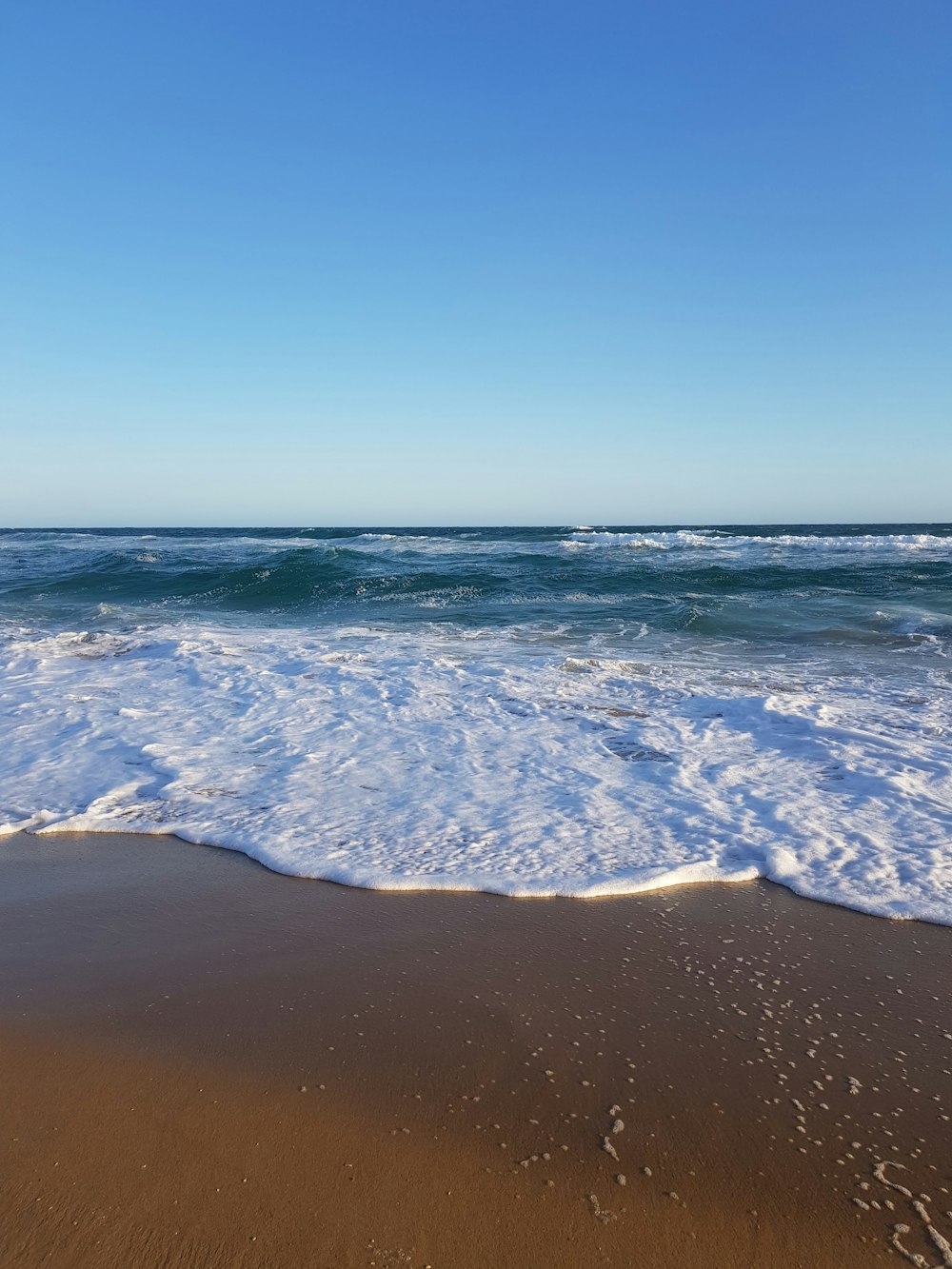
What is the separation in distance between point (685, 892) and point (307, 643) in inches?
292

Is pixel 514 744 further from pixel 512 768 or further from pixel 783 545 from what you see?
pixel 783 545

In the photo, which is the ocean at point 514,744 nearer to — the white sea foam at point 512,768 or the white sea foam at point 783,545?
the white sea foam at point 512,768

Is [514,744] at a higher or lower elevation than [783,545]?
lower

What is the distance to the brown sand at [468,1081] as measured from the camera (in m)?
1.66

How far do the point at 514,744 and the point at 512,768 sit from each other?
51 cm

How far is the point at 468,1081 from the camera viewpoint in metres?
2.13

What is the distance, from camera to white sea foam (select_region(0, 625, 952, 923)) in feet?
11.8

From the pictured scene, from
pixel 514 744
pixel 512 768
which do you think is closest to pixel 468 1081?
pixel 512 768

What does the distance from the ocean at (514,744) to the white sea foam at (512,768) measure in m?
0.02

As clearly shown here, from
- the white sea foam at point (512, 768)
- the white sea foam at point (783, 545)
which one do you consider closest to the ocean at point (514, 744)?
the white sea foam at point (512, 768)


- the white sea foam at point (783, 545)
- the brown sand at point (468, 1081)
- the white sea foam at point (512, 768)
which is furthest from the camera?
the white sea foam at point (783, 545)

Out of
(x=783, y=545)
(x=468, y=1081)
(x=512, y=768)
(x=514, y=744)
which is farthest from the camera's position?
(x=783, y=545)

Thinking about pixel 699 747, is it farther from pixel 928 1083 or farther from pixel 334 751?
pixel 928 1083

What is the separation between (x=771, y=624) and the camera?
38.9 ft
